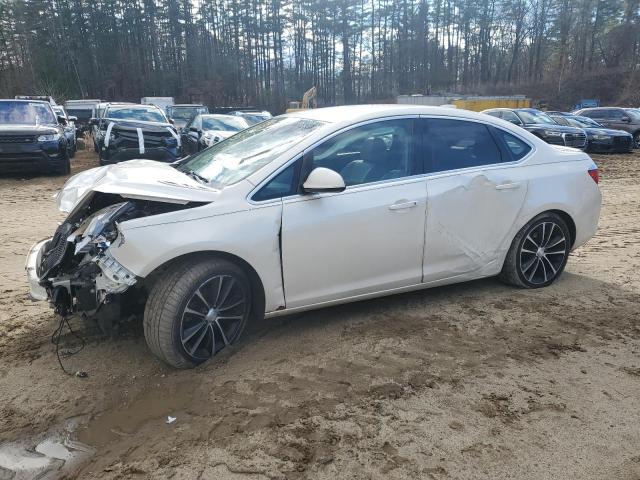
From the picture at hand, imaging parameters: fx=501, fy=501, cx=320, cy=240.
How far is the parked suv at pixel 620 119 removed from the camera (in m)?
20.7

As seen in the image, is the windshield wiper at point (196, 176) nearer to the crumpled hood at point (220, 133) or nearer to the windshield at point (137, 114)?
the crumpled hood at point (220, 133)

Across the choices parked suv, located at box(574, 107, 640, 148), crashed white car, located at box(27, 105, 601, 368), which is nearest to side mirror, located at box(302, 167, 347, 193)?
crashed white car, located at box(27, 105, 601, 368)

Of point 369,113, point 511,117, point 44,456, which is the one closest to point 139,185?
point 44,456

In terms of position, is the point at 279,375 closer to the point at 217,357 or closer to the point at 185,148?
the point at 217,357

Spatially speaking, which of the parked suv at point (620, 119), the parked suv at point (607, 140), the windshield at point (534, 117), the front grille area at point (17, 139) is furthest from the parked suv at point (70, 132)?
the parked suv at point (620, 119)

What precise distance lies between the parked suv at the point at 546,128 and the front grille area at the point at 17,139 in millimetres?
13400

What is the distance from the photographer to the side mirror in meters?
3.33

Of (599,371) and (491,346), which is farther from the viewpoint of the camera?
(491,346)

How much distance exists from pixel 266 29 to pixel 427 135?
201 feet

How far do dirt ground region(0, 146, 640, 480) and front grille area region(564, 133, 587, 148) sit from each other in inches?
556

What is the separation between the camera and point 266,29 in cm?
5975

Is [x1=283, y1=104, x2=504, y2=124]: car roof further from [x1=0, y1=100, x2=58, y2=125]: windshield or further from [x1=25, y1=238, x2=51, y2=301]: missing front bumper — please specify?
[x1=0, y1=100, x2=58, y2=125]: windshield

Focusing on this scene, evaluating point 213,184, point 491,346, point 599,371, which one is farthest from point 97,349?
point 599,371

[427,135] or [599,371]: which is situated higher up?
[427,135]
